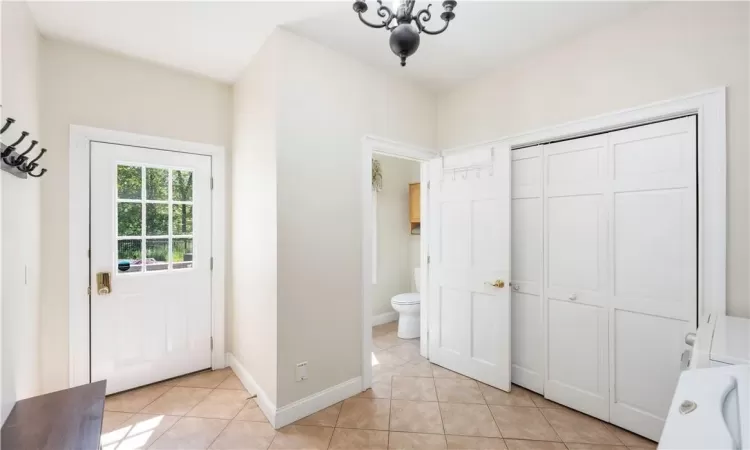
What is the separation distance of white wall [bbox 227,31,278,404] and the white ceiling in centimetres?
26

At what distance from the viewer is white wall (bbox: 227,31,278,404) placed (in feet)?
7.03

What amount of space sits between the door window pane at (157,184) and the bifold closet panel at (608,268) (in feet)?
9.77

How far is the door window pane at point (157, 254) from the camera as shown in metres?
2.54

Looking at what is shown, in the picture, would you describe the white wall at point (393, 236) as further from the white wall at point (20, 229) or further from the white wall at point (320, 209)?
the white wall at point (20, 229)

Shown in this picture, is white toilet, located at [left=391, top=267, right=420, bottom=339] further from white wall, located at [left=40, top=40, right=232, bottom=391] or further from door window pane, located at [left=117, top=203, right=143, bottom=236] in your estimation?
white wall, located at [left=40, top=40, right=232, bottom=391]

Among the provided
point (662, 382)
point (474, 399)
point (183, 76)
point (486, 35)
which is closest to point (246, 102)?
point (183, 76)

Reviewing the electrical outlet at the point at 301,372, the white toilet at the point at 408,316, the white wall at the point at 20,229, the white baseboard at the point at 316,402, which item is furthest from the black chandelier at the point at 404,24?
the white toilet at the point at 408,316

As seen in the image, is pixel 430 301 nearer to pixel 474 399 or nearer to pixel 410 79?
pixel 474 399

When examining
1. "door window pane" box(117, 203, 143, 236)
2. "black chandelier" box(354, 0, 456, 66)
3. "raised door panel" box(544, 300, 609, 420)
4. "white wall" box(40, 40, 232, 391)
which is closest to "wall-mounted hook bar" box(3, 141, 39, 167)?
"white wall" box(40, 40, 232, 391)

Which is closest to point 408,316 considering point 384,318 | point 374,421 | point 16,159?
point 384,318

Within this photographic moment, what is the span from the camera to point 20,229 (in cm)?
164

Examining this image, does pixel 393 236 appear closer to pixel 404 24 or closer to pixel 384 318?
pixel 384 318

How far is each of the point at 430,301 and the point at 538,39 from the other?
7.79 ft

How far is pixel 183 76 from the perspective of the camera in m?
2.68
